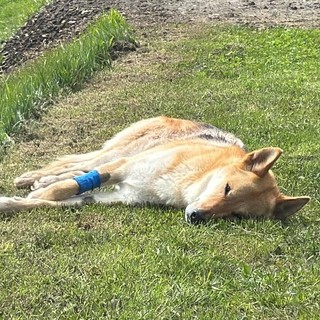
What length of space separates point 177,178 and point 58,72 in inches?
165

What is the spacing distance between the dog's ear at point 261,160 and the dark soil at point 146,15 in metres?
7.63

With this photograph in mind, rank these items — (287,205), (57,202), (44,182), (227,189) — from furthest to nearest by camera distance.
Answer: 1. (44,182)
2. (57,202)
3. (287,205)
4. (227,189)

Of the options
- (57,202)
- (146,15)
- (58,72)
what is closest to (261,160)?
(57,202)

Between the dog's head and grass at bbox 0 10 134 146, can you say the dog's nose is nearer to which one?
the dog's head

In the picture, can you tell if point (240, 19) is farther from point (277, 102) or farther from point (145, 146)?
point (145, 146)

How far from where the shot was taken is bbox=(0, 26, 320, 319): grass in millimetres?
3926

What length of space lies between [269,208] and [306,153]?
1.71 m

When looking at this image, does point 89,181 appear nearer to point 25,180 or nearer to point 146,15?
point 25,180

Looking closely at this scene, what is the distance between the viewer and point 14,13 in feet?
57.2

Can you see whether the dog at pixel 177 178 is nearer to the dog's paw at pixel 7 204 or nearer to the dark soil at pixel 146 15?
the dog's paw at pixel 7 204

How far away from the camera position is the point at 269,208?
523cm

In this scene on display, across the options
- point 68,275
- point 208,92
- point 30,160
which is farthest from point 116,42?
point 68,275

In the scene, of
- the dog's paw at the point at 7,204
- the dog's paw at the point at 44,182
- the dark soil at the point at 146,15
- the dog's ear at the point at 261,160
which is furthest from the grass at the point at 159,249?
the dark soil at the point at 146,15

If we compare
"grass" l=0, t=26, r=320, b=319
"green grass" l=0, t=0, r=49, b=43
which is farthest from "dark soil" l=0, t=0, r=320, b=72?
"grass" l=0, t=26, r=320, b=319
